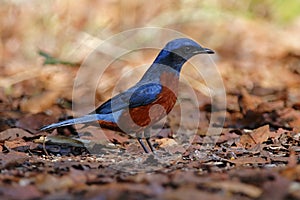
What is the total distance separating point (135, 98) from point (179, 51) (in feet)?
2.21

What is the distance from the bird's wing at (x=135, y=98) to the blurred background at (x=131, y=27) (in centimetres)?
198

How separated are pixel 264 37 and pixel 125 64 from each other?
3.67 m

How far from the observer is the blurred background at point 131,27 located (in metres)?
8.54

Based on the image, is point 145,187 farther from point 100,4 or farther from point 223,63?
point 100,4

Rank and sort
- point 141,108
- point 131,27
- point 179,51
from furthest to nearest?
1. point 131,27
2. point 179,51
3. point 141,108

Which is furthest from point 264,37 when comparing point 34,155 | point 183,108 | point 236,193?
point 236,193

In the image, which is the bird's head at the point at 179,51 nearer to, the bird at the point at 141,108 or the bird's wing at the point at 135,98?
the bird at the point at 141,108

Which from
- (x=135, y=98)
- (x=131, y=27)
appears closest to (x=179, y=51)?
(x=135, y=98)

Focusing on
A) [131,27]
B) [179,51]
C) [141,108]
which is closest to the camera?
[141,108]

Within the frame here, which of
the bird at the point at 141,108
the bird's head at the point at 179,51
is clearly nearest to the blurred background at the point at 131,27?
the bird's head at the point at 179,51

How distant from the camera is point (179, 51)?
583cm

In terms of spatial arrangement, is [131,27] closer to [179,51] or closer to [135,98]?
[179,51]

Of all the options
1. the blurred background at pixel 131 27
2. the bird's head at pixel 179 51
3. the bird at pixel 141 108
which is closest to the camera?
Answer: the bird at pixel 141 108

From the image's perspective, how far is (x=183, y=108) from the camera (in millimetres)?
7348
